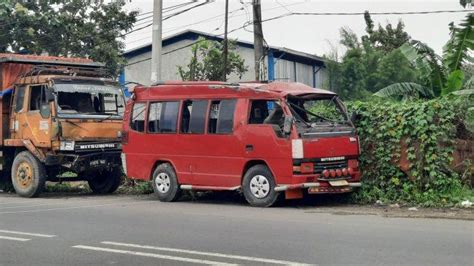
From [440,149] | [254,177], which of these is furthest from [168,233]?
[440,149]

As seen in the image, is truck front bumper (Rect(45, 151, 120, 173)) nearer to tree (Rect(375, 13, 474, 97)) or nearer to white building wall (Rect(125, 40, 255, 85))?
tree (Rect(375, 13, 474, 97))

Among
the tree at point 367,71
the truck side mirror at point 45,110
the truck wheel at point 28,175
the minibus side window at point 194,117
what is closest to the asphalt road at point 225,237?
the minibus side window at point 194,117

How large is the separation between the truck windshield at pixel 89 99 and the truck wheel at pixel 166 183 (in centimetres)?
252

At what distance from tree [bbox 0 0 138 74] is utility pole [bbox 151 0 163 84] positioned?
6.21 m

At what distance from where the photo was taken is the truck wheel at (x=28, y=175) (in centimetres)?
1480

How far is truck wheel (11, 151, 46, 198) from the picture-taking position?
48.5 feet

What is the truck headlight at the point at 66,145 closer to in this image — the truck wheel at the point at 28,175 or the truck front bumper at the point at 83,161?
the truck front bumper at the point at 83,161

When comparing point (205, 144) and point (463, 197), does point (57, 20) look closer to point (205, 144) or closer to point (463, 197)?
point (205, 144)

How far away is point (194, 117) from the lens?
42.7 ft

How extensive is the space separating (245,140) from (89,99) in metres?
4.89

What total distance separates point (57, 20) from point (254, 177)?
42.2ft

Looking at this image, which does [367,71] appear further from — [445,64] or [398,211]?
[398,211]

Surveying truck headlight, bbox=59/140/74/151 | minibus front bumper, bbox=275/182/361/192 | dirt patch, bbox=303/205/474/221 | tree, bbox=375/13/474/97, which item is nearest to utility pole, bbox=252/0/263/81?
tree, bbox=375/13/474/97

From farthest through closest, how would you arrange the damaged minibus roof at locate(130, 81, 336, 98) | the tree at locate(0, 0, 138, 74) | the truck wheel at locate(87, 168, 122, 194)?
the tree at locate(0, 0, 138, 74) → the truck wheel at locate(87, 168, 122, 194) → the damaged minibus roof at locate(130, 81, 336, 98)
